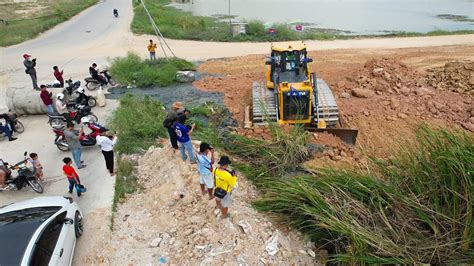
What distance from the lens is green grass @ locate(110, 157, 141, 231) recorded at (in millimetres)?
8039

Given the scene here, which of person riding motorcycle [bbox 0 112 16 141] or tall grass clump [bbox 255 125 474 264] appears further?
person riding motorcycle [bbox 0 112 16 141]

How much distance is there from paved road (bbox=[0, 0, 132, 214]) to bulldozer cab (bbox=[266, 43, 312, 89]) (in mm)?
6205

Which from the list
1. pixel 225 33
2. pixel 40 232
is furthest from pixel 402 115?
pixel 225 33

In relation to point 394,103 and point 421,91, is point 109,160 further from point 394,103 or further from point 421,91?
point 421,91

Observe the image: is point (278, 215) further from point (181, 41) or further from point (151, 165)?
point (181, 41)

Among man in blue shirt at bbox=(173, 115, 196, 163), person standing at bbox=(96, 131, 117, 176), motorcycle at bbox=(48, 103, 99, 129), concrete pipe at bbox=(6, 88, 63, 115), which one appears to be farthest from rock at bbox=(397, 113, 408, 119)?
concrete pipe at bbox=(6, 88, 63, 115)

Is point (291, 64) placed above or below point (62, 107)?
above

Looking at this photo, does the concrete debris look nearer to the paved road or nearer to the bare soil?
the bare soil

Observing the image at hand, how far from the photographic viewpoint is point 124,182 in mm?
8648

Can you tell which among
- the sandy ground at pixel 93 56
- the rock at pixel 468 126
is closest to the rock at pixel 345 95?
the sandy ground at pixel 93 56

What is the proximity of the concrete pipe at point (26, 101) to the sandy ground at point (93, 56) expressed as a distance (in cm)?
29

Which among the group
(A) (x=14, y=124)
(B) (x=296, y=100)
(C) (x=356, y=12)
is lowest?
(A) (x=14, y=124)

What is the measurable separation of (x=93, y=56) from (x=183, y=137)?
52.4 feet

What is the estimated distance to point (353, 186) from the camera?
5969 millimetres
